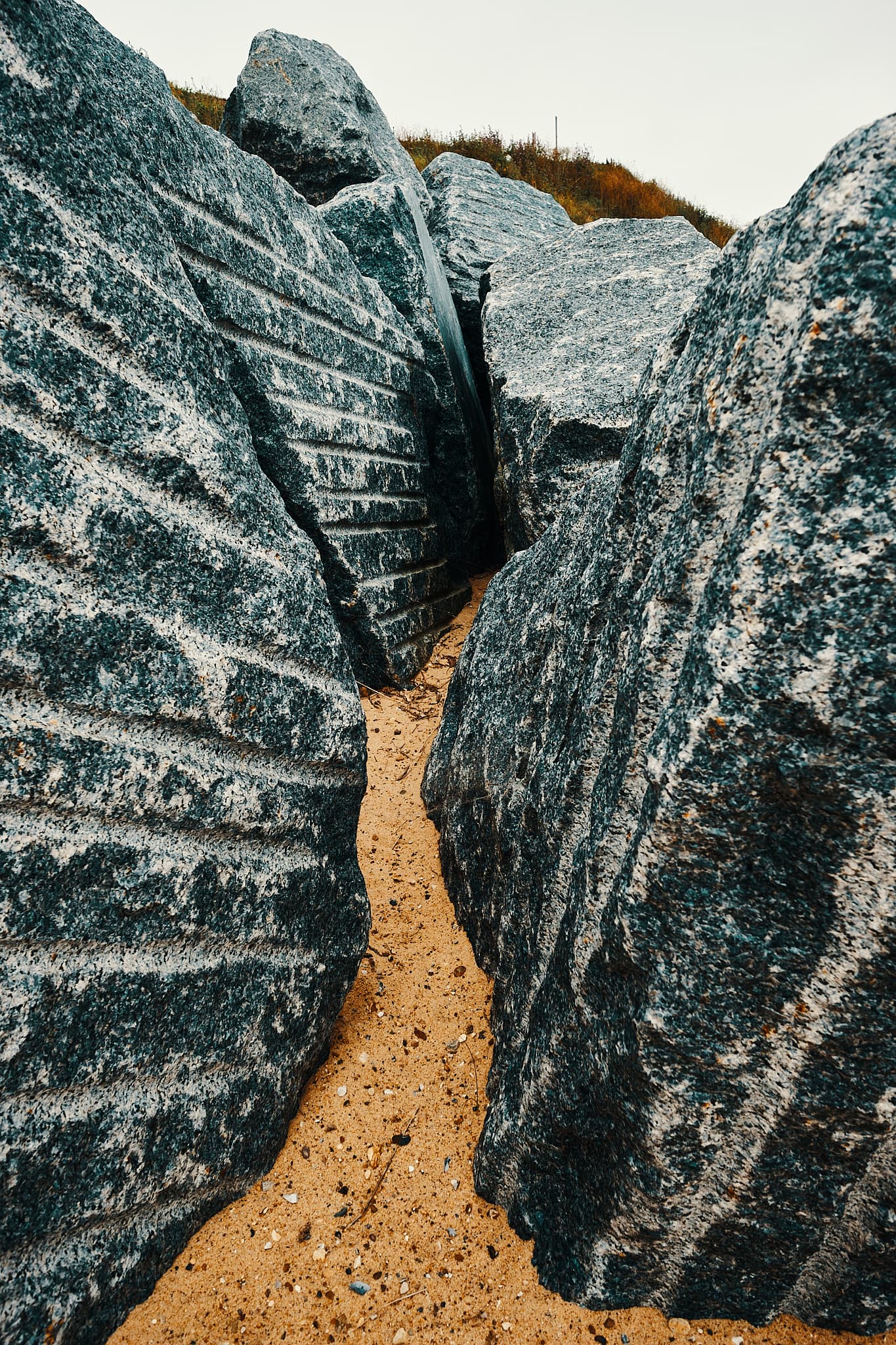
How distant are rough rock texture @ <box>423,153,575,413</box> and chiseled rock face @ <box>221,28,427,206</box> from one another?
62 centimetres

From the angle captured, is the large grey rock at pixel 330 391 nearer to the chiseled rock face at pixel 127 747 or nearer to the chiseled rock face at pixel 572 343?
the chiseled rock face at pixel 572 343

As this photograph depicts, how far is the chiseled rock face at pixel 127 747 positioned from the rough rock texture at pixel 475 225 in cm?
324

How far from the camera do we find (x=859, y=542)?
0.77 m

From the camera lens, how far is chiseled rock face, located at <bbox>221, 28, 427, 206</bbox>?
4078 millimetres

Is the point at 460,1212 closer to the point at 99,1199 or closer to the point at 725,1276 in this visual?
the point at 725,1276

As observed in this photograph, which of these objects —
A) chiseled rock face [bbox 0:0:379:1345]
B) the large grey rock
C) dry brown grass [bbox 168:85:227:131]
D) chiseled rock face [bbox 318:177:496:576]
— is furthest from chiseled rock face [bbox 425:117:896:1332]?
dry brown grass [bbox 168:85:227:131]

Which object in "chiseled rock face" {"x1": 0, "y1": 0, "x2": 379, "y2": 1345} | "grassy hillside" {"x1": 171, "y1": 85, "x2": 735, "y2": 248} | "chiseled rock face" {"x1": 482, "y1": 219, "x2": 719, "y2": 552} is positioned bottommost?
"chiseled rock face" {"x1": 0, "y1": 0, "x2": 379, "y2": 1345}

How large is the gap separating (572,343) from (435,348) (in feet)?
2.43

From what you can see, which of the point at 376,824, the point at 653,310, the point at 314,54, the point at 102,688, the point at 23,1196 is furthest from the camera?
the point at 314,54

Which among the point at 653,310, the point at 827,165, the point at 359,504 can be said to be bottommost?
the point at 359,504

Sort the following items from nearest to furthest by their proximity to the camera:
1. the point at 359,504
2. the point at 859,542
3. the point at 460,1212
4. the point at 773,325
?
the point at 859,542 → the point at 773,325 → the point at 460,1212 → the point at 359,504

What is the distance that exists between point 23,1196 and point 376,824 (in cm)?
139

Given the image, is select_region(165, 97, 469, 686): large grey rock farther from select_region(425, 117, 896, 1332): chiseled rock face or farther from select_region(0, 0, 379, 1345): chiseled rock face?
select_region(425, 117, 896, 1332): chiseled rock face

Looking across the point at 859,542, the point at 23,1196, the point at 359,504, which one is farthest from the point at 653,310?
the point at 23,1196
